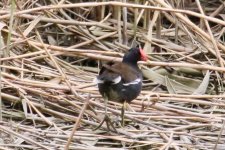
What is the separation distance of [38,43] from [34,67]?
195 millimetres

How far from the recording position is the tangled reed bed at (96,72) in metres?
3.97

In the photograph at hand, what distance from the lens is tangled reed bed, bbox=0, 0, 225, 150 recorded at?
3.97 meters

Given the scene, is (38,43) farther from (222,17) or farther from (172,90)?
(222,17)

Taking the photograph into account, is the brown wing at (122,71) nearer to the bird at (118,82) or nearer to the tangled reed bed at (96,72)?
the bird at (118,82)

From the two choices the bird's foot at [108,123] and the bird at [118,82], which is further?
the bird's foot at [108,123]

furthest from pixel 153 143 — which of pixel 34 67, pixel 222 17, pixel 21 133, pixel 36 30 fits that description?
pixel 222 17

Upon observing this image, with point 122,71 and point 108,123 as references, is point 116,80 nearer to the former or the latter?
point 122,71

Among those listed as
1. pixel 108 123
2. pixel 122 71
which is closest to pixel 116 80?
pixel 122 71

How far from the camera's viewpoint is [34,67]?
465cm

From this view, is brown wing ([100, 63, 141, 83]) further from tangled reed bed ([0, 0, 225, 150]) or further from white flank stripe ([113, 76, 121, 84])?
tangled reed bed ([0, 0, 225, 150])

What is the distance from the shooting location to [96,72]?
5047 mm

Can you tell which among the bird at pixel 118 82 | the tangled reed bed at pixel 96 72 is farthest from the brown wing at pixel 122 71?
the tangled reed bed at pixel 96 72

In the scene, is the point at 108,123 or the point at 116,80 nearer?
the point at 116,80

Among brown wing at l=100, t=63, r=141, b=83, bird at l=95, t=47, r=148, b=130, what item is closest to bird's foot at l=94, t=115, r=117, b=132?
bird at l=95, t=47, r=148, b=130
